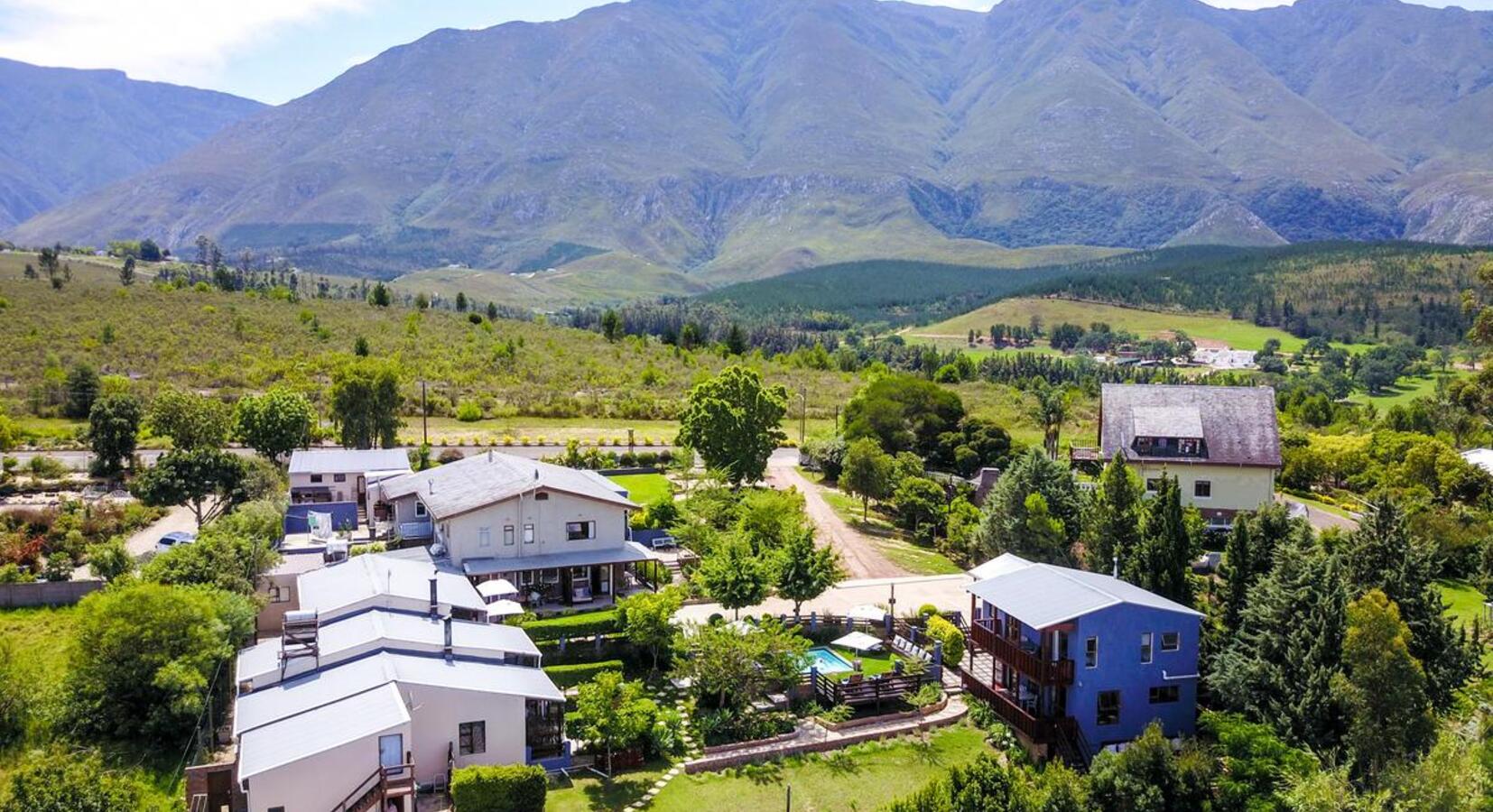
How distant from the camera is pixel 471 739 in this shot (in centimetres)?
2448

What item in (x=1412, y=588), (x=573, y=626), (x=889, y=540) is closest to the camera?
(x=1412, y=588)

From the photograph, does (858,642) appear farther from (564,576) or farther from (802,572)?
(564,576)

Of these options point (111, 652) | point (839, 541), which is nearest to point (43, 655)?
point (111, 652)

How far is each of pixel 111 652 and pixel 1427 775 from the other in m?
30.0

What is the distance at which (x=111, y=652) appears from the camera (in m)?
26.0

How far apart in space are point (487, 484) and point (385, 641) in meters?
13.6

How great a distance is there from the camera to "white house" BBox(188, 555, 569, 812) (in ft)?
70.8

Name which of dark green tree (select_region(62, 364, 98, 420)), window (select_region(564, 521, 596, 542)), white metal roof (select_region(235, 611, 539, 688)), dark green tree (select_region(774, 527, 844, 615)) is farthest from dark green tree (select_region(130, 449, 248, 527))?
dark green tree (select_region(62, 364, 98, 420))

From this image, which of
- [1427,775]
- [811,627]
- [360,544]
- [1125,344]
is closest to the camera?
[1427,775]

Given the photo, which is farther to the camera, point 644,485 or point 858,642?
point 644,485

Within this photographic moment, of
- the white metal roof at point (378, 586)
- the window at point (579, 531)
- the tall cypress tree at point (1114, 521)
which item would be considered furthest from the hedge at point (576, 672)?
the tall cypress tree at point (1114, 521)

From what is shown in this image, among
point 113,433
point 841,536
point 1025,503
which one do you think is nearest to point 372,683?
point 1025,503

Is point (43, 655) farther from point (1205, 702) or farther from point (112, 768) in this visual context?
point (1205, 702)

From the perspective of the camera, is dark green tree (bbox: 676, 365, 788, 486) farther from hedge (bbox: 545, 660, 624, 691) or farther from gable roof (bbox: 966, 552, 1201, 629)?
hedge (bbox: 545, 660, 624, 691)
